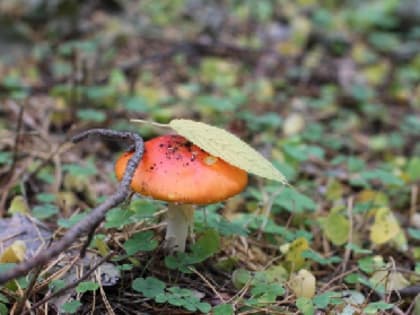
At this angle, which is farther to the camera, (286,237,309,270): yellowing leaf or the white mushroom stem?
(286,237,309,270): yellowing leaf

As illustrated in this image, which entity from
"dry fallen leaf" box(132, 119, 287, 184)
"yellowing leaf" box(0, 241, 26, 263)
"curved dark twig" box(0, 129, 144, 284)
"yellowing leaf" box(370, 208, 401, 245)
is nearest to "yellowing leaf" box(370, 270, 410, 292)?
"yellowing leaf" box(370, 208, 401, 245)

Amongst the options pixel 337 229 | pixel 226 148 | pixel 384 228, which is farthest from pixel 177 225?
pixel 384 228

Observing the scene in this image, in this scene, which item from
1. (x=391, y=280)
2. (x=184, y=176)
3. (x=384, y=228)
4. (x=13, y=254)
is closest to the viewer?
(x=184, y=176)

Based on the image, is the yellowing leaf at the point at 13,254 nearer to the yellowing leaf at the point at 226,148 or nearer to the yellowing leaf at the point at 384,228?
the yellowing leaf at the point at 226,148

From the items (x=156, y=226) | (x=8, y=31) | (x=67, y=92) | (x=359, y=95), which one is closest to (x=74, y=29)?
(x=8, y=31)

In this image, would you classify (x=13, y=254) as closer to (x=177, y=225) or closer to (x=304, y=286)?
(x=177, y=225)

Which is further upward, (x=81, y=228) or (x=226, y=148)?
(x=226, y=148)

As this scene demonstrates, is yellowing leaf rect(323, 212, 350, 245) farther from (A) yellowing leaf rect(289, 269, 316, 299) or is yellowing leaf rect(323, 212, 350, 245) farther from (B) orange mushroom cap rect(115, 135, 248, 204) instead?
(B) orange mushroom cap rect(115, 135, 248, 204)
